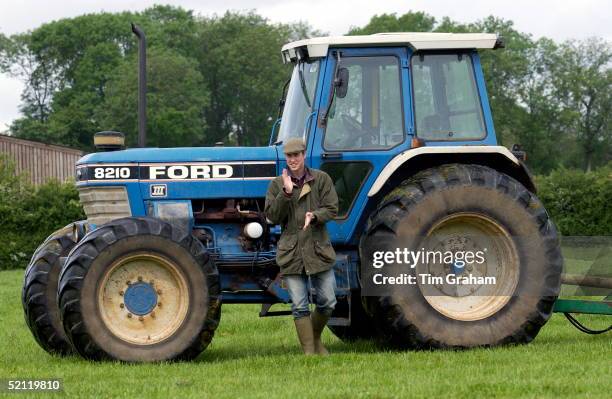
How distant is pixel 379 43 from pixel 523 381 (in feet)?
11.2

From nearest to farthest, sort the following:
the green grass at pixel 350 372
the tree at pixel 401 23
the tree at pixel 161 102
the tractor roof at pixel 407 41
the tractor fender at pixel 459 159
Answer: the green grass at pixel 350 372
the tractor fender at pixel 459 159
the tractor roof at pixel 407 41
the tree at pixel 161 102
the tree at pixel 401 23

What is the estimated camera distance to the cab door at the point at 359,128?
10062mm

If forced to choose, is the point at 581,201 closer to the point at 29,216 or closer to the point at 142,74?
the point at 29,216

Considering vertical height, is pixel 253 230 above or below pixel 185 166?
below

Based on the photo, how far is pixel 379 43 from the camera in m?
10.2

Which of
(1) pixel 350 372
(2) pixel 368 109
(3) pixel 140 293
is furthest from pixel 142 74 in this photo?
(1) pixel 350 372

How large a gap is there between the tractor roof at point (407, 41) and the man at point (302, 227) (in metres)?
1.01

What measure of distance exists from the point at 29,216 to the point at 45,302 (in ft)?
55.1

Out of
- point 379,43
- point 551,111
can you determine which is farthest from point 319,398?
point 551,111

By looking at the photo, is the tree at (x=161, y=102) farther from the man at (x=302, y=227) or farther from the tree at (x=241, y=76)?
the man at (x=302, y=227)

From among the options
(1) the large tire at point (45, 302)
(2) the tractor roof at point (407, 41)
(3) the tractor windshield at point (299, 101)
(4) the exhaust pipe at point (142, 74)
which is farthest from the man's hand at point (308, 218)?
(4) the exhaust pipe at point (142, 74)

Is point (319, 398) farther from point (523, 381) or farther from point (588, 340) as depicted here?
point (588, 340)

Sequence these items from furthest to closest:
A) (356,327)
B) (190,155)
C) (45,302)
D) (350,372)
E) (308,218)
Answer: (356,327)
(45,302)
(190,155)
(308,218)
(350,372)

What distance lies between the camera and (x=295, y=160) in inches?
376
